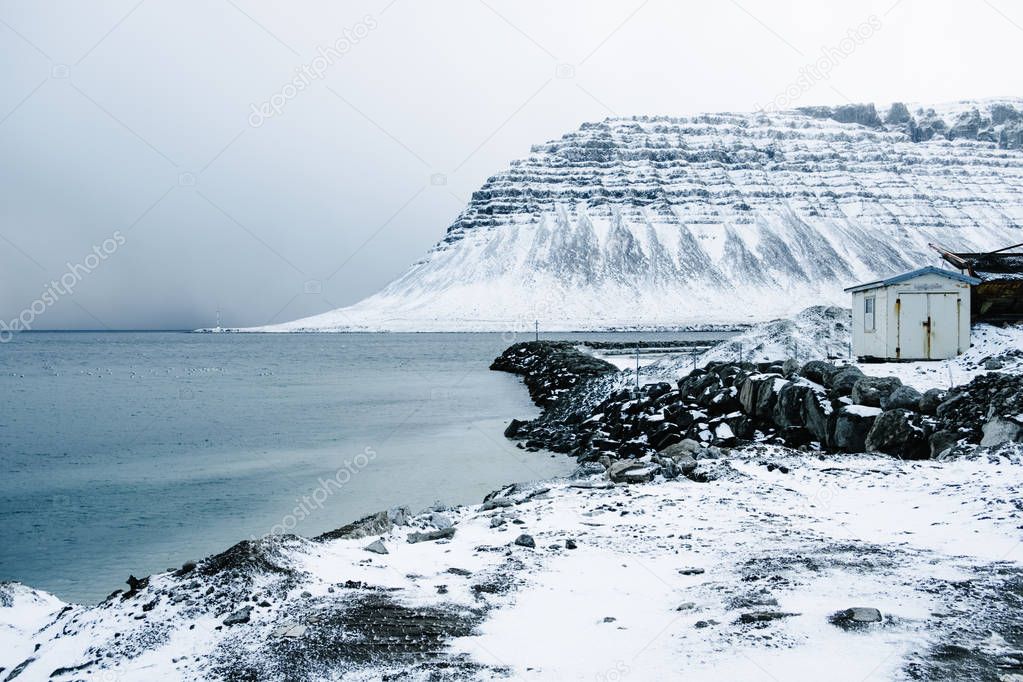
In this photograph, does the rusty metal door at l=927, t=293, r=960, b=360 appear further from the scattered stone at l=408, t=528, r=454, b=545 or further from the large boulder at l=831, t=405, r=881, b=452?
the scattered stone at l=408, t=528, r=454, b=545

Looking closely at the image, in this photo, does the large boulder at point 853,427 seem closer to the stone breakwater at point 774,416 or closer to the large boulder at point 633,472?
the stone breakwater at point 774,416

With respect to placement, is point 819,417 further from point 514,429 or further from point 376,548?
point 514,429

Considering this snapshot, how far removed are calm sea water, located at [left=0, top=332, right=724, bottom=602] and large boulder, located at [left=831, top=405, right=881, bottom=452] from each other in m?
6.86

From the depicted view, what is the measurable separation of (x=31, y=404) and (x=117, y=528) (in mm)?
28662

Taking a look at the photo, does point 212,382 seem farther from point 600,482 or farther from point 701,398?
point 600,482

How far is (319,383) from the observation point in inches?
1847

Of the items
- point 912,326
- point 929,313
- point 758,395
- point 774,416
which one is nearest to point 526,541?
point 774,416

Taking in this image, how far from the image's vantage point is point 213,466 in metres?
19.5

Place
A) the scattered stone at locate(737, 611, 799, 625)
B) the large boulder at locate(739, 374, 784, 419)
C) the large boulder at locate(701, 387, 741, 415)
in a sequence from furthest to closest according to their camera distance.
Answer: the large boulder at locate(701, 387, 741, 415)
the large boulder at locate(739, 374, 784, 419)
the scattered stone at locate(737, 611, 799, 625)

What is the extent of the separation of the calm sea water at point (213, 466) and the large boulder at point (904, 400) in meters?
7.82

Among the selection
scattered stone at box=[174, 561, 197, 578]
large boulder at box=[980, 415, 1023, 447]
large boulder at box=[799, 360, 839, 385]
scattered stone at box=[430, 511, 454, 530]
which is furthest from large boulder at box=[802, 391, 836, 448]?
scattered stone at box=[174, 561, 197, 578]

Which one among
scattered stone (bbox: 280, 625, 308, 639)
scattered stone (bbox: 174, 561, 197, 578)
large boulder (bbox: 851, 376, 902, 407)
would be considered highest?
large boulder (bbox: 851, 376, 902, 407)

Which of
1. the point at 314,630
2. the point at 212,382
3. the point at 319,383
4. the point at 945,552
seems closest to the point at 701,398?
the point at 945,552

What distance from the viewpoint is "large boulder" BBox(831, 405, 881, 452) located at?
43.3 ft
